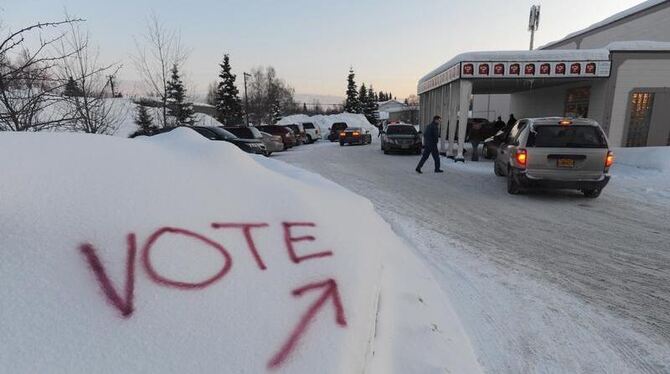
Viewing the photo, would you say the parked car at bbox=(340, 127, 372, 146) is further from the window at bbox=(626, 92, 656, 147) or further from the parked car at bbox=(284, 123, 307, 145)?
the window at bbox=(626, 92, 656, 147)

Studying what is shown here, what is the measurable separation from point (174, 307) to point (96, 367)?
1.19 feet

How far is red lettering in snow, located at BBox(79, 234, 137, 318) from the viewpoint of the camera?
5.42 feet

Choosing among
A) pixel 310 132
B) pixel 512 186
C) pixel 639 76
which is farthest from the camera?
pixel 310 132

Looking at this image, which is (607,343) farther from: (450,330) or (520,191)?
(520,191)

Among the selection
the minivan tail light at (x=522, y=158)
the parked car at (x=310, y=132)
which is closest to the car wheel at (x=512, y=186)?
the minivan tail light at (x=522, y=158)

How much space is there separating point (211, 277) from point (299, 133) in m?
27.7

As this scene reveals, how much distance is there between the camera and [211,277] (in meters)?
1.91

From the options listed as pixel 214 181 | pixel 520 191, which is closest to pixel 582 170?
pixel 520 191

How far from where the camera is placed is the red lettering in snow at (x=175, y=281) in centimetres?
182

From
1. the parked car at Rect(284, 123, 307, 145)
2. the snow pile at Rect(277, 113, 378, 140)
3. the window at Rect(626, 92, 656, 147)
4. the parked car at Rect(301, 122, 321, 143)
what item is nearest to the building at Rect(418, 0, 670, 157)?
the window at Rect(626, 92, 656, 147)

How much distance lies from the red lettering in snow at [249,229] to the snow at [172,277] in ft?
0.07

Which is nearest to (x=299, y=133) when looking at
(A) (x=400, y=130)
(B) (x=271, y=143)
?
(B) (x=271, y=143)

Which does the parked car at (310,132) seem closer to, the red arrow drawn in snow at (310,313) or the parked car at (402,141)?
the parked car at (402,141)

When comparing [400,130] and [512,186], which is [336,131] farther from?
[512,186]
